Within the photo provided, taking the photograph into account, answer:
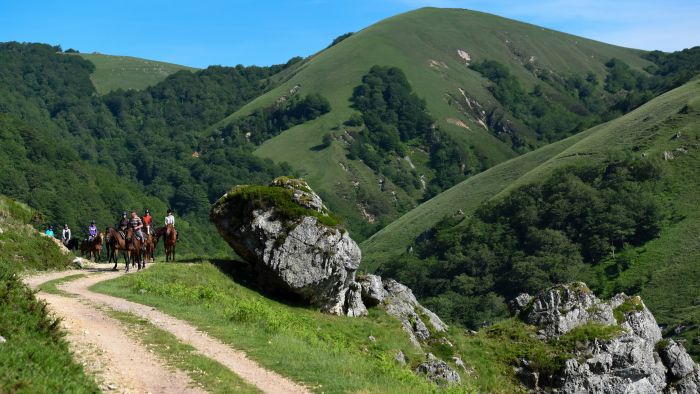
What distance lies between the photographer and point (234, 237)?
39000 mm

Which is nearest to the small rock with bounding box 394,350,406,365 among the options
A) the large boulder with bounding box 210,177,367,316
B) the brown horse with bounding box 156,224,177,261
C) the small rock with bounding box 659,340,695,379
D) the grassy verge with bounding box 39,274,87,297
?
the large boulder with bounding box 210,177,367,316

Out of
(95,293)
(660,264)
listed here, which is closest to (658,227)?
(660,264)

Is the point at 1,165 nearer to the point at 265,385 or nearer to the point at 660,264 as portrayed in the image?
the point at 660,264

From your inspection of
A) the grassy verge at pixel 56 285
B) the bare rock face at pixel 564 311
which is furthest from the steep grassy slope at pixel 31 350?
the bare rock face at pixel 564 311

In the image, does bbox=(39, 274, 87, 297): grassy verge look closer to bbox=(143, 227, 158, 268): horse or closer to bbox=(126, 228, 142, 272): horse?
bbox=(126, 228, 142, 272): horse

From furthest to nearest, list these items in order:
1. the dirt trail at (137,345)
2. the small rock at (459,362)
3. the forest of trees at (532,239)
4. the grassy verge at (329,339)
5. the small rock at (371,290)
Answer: the forest of trees at (532,239) → the small rock at (371,290) → the small rock at (459,362) → the grassy verge at (329,339) → the dirt trail at (137,345)

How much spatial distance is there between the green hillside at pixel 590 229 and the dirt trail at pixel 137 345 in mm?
114498

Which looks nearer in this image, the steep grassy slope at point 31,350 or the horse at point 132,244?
the steep grassy slope at point 31,350

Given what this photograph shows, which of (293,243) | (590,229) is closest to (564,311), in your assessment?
(293,243)

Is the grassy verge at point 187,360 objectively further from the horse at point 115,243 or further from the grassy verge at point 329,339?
the horse at point 115,243

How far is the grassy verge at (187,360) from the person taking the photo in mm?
17844

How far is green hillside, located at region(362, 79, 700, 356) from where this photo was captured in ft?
469

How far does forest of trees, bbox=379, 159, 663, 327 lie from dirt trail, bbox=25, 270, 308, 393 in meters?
119

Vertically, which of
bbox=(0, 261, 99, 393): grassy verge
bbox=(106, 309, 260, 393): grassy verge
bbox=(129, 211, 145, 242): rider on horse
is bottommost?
bbox=(106, 309, 260, 393): grassy verge
